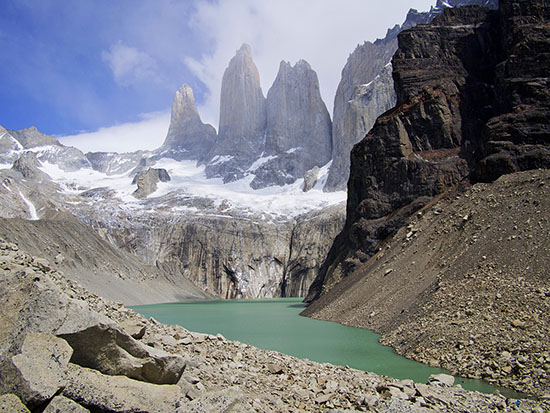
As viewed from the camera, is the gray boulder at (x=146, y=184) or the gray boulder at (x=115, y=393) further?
the gray boulder at (x=146, y=184)

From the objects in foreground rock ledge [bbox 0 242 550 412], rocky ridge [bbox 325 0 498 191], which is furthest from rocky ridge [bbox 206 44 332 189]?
foreground rock ledge [bbox 0 242 550 412]

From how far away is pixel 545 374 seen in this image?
1077 cm

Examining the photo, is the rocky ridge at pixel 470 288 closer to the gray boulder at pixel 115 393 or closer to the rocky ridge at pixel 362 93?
the gray boulder at pixel 115 393

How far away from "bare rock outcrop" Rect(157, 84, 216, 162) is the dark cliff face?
140 meters

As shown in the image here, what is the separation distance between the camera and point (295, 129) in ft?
481

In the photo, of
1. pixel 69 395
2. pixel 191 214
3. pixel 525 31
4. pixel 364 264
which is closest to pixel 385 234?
pixel 364 264

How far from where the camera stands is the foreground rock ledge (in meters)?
5.86

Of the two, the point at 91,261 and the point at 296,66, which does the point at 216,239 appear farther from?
the point at 296,66

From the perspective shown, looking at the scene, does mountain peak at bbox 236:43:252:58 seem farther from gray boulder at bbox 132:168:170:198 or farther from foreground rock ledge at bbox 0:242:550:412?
foreground rock ledge at bbox 0:242:550:412

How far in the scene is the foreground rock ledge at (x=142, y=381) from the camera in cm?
586

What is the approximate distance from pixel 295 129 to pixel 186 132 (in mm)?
58364

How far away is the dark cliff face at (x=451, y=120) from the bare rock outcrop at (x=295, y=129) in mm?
94477

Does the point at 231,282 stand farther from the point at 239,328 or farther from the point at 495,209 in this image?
the point at 495,209

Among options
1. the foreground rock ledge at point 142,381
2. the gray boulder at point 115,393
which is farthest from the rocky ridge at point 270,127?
the gray boulder at point 115,393
